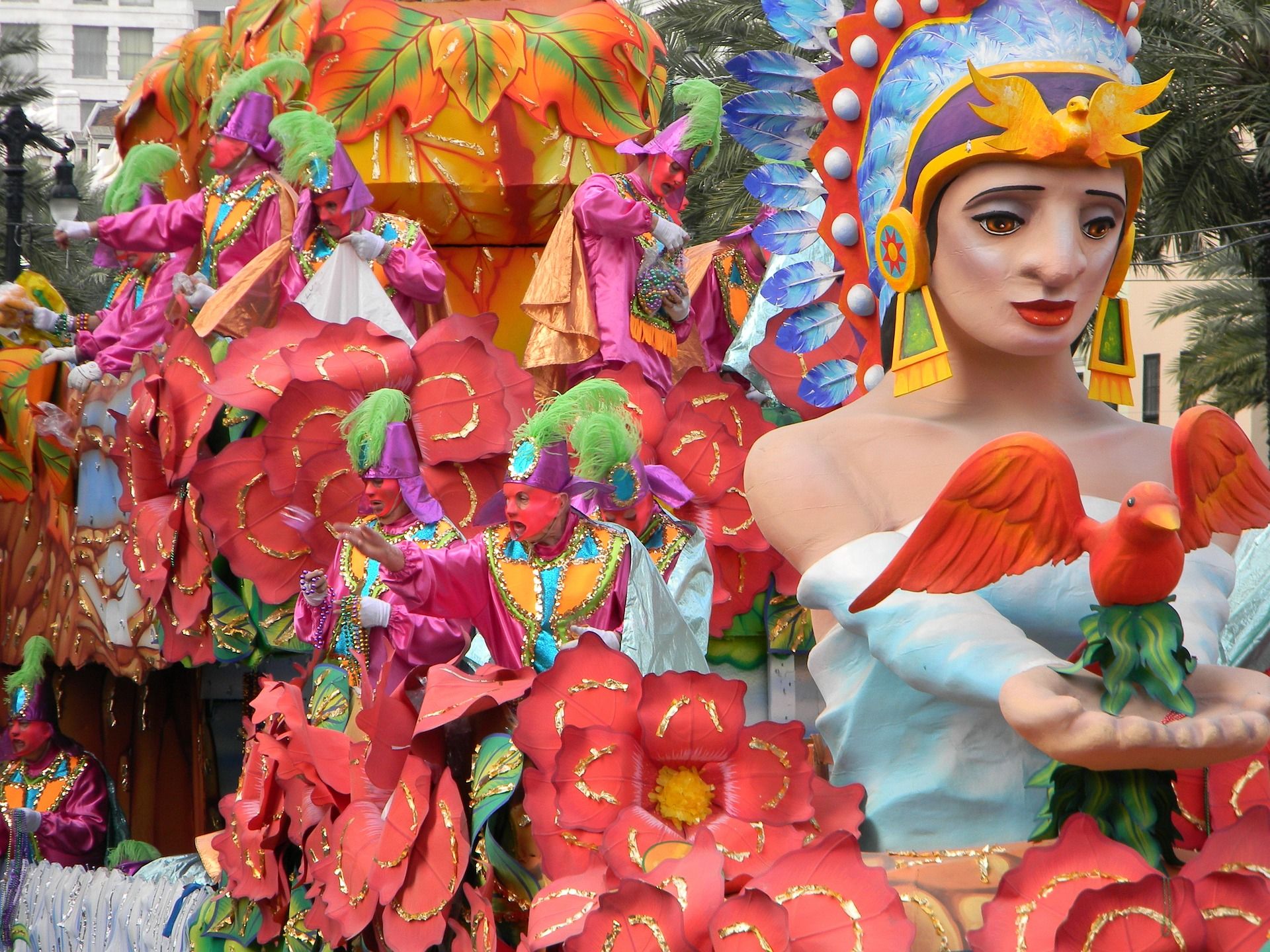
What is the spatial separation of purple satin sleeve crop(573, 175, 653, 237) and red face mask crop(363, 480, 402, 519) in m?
1.62

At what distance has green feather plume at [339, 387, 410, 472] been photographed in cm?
477

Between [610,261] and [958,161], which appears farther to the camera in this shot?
[610,261]

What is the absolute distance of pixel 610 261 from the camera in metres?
6.20

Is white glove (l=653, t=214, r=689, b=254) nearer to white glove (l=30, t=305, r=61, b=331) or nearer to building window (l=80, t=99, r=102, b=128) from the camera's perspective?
white glove (l=30, t=305, r=61, b=331)

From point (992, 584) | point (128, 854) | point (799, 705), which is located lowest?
point (128, 854)

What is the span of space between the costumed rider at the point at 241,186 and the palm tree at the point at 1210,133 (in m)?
5.18

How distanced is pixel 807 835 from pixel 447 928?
910 mm

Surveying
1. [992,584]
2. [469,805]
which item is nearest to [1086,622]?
[992,584]

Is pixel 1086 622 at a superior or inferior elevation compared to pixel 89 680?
superior

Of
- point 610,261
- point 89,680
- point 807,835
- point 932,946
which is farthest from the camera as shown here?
point 89,680

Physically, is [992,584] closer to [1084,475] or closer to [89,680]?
[1084,475]

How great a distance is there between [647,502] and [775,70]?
1.59 meters

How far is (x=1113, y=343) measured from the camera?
9.98 feet

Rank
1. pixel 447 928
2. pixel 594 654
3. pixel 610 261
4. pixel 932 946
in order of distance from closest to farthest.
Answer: pixel 932 946
pixel 594 654
pixel 447 928
pixel 610 261
